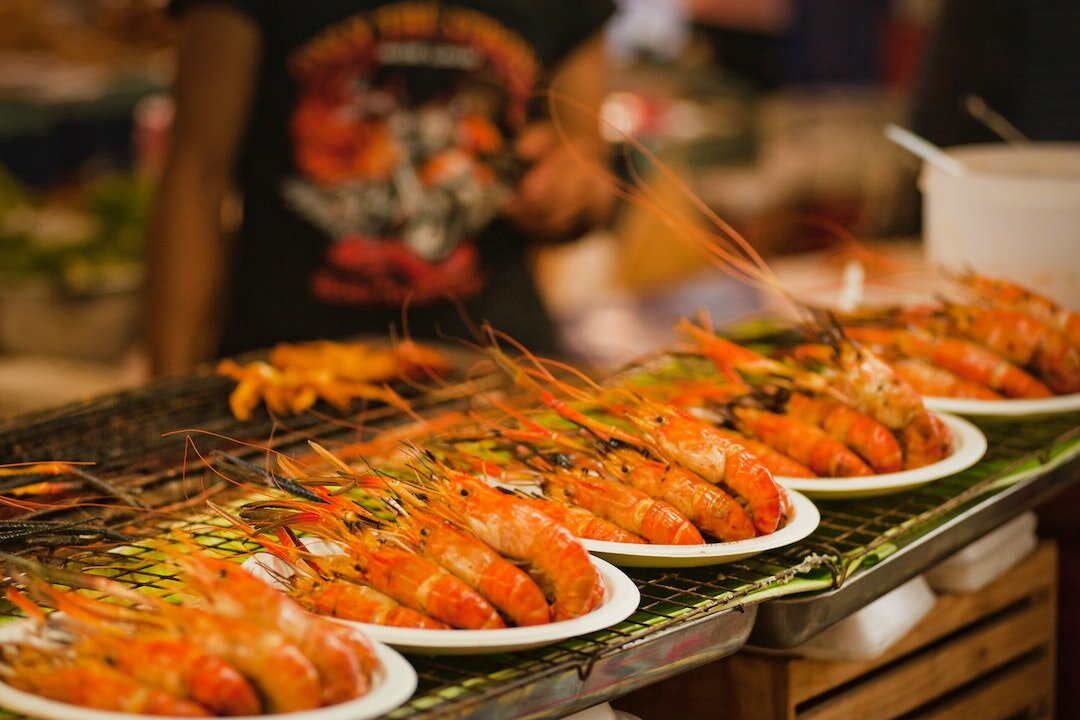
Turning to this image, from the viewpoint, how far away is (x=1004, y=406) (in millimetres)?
2467

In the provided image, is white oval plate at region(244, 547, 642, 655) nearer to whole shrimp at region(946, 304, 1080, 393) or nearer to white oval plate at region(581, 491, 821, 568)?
white oval plate at region(581, 491, 821, 568)

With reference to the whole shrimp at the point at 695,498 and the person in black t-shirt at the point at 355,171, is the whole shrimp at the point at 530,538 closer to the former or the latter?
the whole shrimp at the point at 695,498

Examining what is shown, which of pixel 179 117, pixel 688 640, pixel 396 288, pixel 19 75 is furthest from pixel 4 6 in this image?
pixel 688 640

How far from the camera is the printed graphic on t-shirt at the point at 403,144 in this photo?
3.73m

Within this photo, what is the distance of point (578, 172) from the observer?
397 centimetres

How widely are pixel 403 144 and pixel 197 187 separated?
69cm

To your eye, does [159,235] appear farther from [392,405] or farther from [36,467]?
[36,467]

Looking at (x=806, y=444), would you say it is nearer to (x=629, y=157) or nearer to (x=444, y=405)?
(x=629, y=157)

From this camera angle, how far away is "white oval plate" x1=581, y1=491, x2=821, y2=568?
170 centimetres

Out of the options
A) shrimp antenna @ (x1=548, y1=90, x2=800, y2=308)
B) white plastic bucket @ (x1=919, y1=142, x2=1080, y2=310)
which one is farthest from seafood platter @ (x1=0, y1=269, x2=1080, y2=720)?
white plastic bucket @ (x1=919, y1=142, x2=1080, y2=310)

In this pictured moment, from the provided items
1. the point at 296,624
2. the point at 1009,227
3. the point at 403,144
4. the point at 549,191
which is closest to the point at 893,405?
the point at 1009,227

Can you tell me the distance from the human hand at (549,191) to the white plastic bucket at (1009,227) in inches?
46.7

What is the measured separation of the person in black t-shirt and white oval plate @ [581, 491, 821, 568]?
2037 millimetres

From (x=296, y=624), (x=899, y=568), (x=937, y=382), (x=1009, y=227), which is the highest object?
(x=1009, y=227)
